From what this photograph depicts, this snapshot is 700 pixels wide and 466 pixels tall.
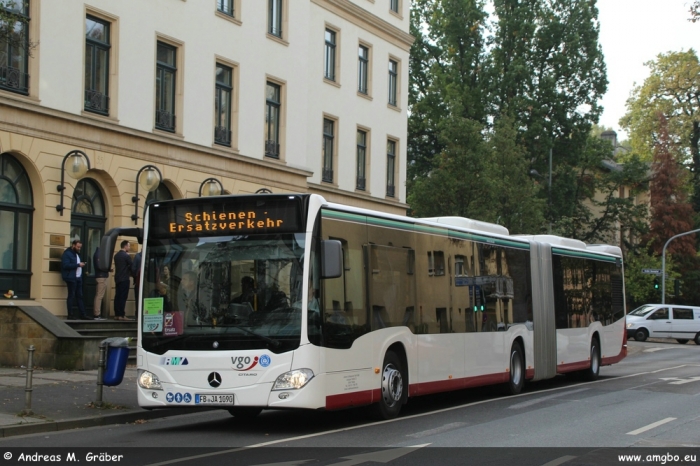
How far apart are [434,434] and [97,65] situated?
1614cm

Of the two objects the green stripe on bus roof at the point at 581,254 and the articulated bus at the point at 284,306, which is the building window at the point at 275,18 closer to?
the green stripe on bus roof at the point at 581,254

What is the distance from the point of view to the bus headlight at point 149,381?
12.4 meters

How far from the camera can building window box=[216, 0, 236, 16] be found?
2945 centimetres

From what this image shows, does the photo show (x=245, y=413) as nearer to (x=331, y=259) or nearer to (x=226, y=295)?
(x=226, y=295)

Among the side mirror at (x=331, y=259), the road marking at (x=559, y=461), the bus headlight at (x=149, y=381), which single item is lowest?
the road marking at (x=559, y=461)

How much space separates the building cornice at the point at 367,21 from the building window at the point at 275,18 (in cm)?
308

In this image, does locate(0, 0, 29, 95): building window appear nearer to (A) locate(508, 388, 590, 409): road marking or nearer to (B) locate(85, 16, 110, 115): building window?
(B) locate(85, 16, 110, 115): building window

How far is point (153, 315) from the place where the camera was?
12508mm

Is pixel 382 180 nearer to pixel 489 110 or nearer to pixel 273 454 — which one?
pixel 489 110

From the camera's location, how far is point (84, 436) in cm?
1197

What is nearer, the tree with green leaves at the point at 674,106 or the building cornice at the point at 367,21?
the building cornice at the point at 367,21

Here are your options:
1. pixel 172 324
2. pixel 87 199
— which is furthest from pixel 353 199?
pixel 172 324

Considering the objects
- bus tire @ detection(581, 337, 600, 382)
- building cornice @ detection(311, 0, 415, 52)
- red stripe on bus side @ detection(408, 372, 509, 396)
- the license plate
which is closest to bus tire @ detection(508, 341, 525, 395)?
red stripe on bus side @ detection(408, 372, 509, 396)

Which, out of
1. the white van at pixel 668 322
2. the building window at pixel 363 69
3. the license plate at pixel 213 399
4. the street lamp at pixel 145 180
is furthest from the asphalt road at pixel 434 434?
the white van at pixel 668 322
